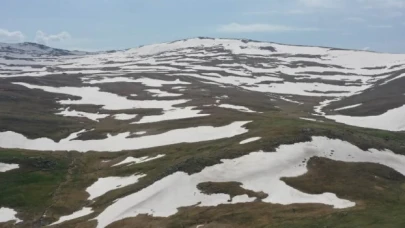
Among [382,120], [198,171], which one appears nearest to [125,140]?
[198,171]

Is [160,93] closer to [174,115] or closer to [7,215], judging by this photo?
[174,115]

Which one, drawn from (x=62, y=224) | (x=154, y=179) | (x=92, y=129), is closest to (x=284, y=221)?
(x=154, y=179)

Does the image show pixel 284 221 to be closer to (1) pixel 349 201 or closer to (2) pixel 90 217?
(1) pixel 349 201

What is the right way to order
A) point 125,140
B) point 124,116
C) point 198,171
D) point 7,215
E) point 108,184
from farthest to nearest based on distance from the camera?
1. point 124,116
2. point 125,140
3. point 108,184
4. point 7,215
5. point 198,171

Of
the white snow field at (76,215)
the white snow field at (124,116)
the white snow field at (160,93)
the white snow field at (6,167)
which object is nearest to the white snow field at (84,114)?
the white snow field at (124,116)

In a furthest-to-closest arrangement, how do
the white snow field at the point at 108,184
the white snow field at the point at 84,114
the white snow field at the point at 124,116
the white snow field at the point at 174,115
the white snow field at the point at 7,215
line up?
the white snow field at the point at 84,114
the white snow field at the point at 124,116
the white snow field at the point at 174,115
the white snow field at the point at 108,184
the white snow field at the point at 7,215

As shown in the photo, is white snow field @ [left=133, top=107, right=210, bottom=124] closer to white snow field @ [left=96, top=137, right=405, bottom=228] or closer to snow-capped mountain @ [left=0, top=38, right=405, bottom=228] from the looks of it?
snow-capped mountain @ [left=0, top=38, right=405, bottom=228]

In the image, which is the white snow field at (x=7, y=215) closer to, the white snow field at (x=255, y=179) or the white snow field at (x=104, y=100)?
the white snow field at (x=255, y=179)
